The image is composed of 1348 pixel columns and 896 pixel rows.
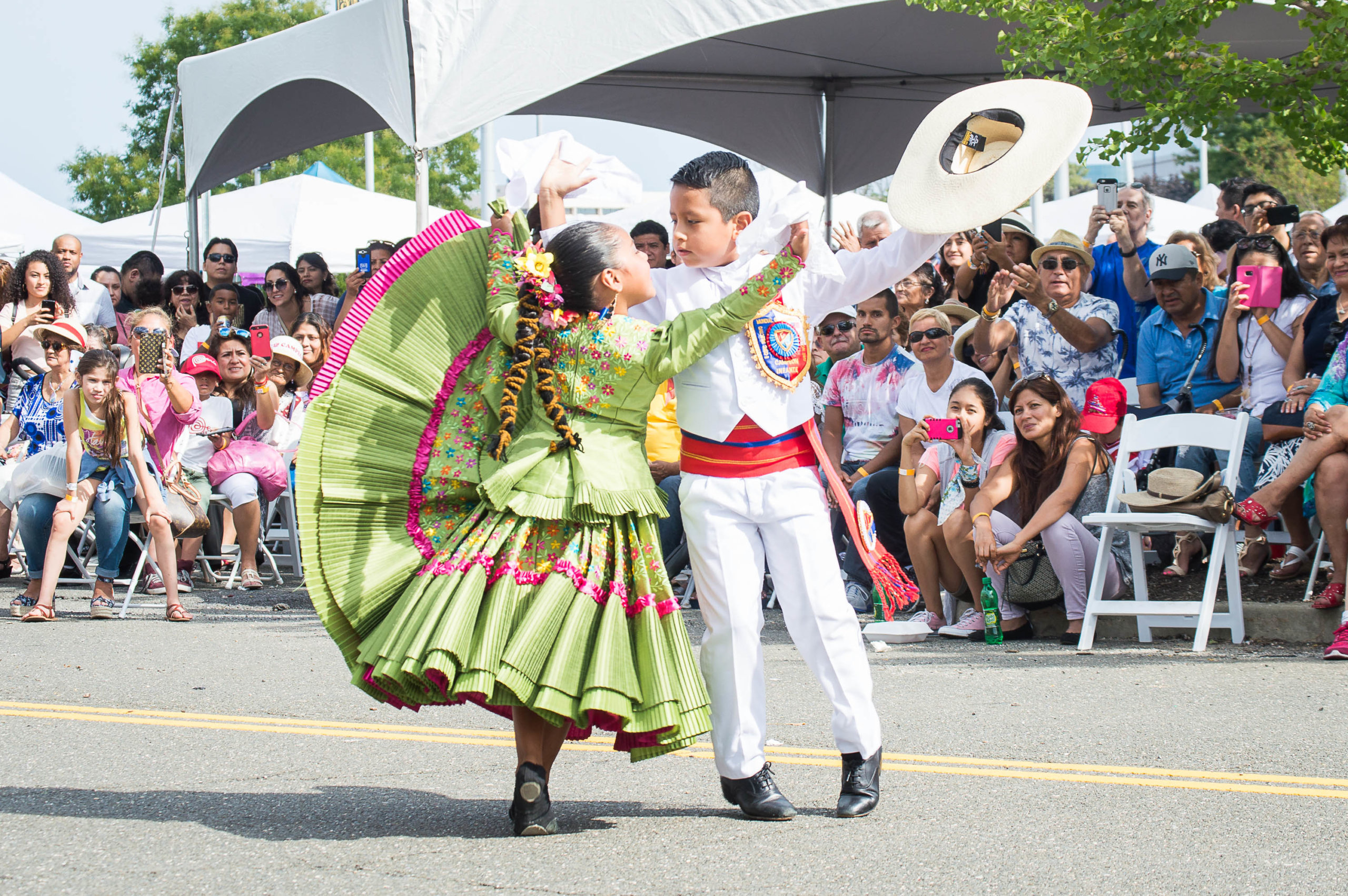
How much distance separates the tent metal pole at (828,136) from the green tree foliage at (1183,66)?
17.7ft

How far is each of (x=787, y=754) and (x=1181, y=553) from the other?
4.13m

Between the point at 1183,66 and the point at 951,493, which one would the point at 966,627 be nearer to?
the point at 951,493

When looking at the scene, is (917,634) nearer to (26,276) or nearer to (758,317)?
(758,317)

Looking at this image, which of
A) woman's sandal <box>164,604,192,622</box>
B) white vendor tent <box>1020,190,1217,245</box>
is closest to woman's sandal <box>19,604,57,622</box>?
woman's sandal <box>164,604,192,622</box>

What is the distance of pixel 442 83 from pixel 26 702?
4794 mm

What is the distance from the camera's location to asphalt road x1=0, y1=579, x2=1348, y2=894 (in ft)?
10.6

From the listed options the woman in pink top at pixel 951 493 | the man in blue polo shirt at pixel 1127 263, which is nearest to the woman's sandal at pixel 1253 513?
the woman in pink top at pixel 951 493

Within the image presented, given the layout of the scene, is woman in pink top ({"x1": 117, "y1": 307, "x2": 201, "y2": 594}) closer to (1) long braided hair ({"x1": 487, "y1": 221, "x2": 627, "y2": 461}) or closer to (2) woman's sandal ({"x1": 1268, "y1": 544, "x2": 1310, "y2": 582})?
(1) long braided hair ({"x1": 487, "y1": 221, "x2": 627, "y2": 461})

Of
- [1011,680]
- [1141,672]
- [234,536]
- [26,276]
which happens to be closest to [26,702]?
[1011,680]

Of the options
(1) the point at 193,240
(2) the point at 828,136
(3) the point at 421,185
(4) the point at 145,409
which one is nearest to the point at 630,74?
(2) the point at 828,136

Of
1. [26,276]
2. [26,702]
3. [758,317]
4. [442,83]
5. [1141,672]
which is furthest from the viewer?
[26,276]

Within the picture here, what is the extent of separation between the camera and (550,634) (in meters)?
3.54

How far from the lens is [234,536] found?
10.9 metres

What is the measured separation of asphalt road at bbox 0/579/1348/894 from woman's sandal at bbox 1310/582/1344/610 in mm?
387
